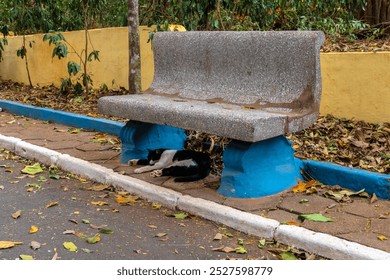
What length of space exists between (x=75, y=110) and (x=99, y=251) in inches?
180

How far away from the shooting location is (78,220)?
3779mm

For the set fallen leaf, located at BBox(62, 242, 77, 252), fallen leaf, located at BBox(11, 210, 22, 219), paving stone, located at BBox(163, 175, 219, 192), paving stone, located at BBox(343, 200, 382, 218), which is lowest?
fallen leaf, located at BBox(11, 210, 22, 219)

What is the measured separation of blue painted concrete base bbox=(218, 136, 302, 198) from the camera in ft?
12.8

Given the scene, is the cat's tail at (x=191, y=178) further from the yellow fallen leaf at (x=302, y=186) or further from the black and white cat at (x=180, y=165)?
the yellow fallen leaf at (x=302, y=186)

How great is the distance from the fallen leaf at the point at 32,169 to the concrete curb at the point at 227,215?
126 millimetres

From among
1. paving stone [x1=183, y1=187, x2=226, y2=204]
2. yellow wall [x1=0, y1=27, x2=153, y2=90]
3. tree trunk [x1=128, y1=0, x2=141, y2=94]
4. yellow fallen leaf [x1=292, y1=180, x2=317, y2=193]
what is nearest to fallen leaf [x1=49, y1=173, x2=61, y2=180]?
paving stone [x1=183, y1=187, x2=226, y2=204]

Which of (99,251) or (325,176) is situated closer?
(99,251)

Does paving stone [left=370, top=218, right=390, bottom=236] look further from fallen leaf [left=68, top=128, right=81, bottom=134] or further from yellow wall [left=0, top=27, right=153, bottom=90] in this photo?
yellow wall [left=0, top=27, right=153, bottom=90]

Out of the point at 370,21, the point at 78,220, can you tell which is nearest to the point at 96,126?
the point at 78,220

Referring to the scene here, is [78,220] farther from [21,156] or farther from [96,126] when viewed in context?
[96,126]

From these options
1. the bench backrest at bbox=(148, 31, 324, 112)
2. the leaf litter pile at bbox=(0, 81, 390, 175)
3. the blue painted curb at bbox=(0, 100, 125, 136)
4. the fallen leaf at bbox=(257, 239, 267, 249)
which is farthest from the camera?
the blue painted curb at bbox=(0, 100, 125, 136)

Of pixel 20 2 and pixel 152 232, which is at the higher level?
pixel 20 2

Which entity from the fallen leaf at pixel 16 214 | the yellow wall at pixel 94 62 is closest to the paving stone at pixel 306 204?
the fallen leaf at pixel 16 214

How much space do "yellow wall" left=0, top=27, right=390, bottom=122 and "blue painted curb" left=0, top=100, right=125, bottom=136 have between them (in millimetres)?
1212
